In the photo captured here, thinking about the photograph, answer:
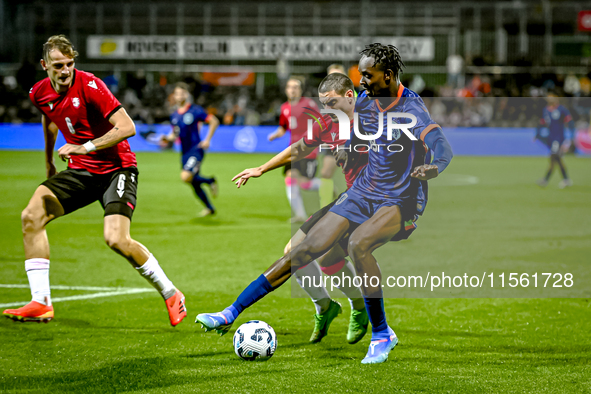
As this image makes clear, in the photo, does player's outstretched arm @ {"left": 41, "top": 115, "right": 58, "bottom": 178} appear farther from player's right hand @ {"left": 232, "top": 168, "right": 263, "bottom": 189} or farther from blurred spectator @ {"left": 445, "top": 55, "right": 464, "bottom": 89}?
blurred spectator @ {"left": 445, "top": 55, "right": 464, "bottom": 89}

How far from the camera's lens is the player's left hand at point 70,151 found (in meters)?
5.02

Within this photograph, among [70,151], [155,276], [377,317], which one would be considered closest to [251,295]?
[377,317]

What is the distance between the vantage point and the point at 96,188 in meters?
5.59

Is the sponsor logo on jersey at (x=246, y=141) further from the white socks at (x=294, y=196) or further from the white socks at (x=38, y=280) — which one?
the white socks at (x=38, y=280)

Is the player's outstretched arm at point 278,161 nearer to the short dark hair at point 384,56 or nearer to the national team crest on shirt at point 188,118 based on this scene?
the short dark hair at point 384,56

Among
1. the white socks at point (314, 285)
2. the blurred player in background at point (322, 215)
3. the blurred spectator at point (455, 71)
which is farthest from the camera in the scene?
the blurred spectator at point (455, 71)

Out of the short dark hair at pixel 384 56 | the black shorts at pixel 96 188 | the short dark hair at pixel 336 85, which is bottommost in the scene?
the black shorts at pixel 96 188

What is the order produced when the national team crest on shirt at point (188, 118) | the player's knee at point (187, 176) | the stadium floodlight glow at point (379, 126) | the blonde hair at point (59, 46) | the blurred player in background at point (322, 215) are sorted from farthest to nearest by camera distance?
the national team crest on shirt at point (188, 118), the player's knee at point (187, 176), the blonde hair at point (59, 46), the blurred player in background at point (322, 215), the stadium floodlight glow at point (379, 126)

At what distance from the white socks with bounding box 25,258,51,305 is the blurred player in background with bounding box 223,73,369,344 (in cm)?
185

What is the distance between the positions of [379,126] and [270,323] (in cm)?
196

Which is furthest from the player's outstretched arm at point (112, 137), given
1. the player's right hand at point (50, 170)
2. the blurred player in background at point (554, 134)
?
the blurred player in background at point (554, 134)

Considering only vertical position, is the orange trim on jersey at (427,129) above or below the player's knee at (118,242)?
above

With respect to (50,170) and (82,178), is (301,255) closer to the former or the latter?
(82,178)

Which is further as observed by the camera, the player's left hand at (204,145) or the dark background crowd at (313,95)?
the dark background crowd at (313,95)
